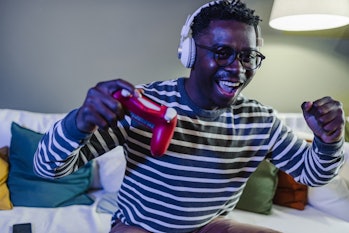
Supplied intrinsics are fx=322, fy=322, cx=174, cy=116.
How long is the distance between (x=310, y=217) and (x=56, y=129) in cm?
123

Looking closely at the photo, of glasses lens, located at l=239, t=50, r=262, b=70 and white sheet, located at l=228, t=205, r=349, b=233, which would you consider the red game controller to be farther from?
white sheet, located at l=228, t=205, r=349, b=233

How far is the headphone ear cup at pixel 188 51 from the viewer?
0.81 m

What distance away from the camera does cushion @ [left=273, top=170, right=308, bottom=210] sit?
1.50 m

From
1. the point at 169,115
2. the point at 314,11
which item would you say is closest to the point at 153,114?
the point at 169,115

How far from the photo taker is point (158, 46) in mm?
1762

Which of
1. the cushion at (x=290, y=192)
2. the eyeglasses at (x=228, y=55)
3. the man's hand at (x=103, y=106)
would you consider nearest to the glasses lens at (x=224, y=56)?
the eyeglasses at (x=228, y=55)

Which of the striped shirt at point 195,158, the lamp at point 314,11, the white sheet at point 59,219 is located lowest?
the white sheet at point 59,219

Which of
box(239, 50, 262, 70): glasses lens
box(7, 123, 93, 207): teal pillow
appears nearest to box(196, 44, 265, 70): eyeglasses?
box(239, 50, 262, 70): glasses lens

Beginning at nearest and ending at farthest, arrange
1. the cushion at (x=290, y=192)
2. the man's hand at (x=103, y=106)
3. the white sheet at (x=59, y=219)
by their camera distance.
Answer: the man's hand at (x=103, y=106) → the white sheet at (x=59, y=219) → the cushion at (x=290, y=192)

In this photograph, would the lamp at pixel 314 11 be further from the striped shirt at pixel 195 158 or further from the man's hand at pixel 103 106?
the man's hand at pixel 103 106

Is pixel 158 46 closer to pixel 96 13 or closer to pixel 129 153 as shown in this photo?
pixel 96 13

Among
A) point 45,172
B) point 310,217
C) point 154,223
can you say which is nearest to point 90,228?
point 154,223

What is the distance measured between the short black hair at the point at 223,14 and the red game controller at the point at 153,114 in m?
0.30

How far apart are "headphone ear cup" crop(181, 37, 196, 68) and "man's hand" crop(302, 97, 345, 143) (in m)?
0.30
